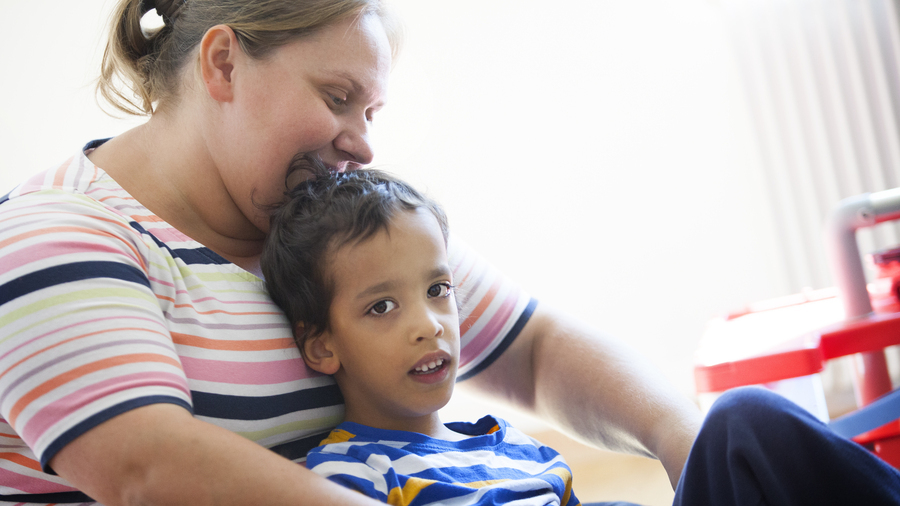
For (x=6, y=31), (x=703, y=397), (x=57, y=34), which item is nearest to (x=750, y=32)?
(x=703, y=397)

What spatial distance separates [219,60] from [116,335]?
0.41 m

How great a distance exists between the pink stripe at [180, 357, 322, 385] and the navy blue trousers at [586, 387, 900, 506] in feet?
1.46

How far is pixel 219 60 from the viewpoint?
86 cm

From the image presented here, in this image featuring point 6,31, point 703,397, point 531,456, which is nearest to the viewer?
point 531,456

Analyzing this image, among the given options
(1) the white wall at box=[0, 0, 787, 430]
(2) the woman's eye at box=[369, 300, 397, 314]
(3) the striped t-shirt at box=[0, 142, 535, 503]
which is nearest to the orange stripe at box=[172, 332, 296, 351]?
(3) the striped t-shirt at box=[0, 142, 535, 503]

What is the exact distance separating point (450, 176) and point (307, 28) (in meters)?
1.50

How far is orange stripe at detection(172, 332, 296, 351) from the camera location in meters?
0.69

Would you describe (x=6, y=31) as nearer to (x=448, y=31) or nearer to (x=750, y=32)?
(x=448, y=31)

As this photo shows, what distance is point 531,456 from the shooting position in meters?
0.83

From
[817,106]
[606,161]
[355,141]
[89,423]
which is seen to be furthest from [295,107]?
[817,106]

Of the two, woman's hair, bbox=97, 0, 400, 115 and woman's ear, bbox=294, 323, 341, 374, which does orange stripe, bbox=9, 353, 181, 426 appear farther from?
woman's hair, bbox=97, 0, 400, 115

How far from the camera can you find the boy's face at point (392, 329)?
29.8 inches

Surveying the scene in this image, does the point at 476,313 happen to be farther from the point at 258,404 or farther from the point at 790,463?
the point at 790,463

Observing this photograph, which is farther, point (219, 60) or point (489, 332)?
point (489, 332)
